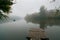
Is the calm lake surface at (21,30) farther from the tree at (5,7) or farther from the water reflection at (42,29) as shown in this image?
the tree at (5,7)

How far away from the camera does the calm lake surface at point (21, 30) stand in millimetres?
3105

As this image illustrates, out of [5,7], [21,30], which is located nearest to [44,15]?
[21,30]

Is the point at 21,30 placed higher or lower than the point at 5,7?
lower

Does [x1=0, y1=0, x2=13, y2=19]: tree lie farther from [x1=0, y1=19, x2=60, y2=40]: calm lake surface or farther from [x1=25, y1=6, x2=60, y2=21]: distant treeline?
[x1=25, y1=6, x2=60, y2=21]: distant treeline

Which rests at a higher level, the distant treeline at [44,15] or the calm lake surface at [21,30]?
the distant treeline at [44,15]

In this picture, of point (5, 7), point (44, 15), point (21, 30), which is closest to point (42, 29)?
point (44, 15)

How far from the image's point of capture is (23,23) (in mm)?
3107

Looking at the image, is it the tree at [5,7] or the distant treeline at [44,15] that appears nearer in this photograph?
the tree at [5,7]

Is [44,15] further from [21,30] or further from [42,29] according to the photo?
[21,30]

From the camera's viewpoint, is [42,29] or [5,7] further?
A: [42,29]

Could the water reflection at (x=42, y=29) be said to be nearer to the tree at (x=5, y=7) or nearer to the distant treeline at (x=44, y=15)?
the distant treeline at (x=44, y=15)

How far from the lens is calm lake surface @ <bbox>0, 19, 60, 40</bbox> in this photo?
311cm

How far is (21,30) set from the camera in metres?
3.11

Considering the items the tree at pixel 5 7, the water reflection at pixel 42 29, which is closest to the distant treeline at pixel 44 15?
the water reflection at pixel 42 29
